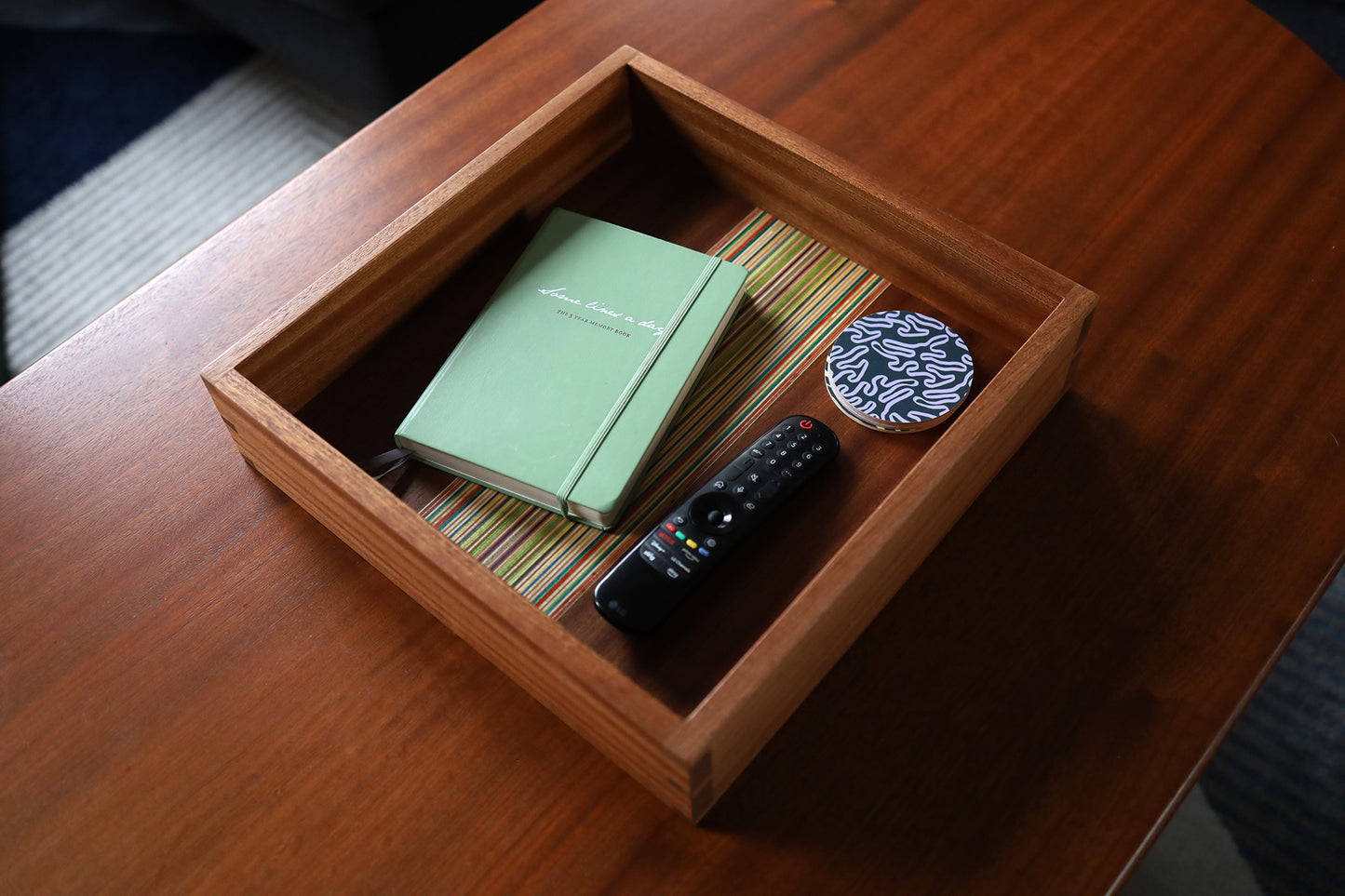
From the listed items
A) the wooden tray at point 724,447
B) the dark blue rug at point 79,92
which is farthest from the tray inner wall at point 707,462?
the dark blue rug at point 79,92

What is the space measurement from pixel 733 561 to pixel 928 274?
0.78ft

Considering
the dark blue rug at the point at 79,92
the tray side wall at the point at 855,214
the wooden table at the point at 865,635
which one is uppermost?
the tray side wall at the point at 855,214

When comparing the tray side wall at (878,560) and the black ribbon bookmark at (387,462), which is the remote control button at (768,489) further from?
the black ribbon bookmark at (387,462)

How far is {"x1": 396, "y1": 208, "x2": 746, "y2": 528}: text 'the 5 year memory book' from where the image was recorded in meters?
0.64

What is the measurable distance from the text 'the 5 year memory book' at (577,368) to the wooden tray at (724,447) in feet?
0.12

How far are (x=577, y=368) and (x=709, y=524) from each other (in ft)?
0.45

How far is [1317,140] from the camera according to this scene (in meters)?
0.84

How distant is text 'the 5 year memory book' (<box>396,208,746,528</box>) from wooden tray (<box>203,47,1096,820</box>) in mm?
37

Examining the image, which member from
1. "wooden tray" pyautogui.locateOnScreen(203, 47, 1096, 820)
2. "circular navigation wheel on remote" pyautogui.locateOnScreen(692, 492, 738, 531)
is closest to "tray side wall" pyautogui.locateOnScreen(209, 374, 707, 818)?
"wooden tray" pyautogui.locateOnScreen(203, 47, 1096, 820)

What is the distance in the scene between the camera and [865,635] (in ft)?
2.06

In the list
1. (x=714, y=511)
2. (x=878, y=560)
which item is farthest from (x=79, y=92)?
(x=878, y=560)

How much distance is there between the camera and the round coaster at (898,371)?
672 mm

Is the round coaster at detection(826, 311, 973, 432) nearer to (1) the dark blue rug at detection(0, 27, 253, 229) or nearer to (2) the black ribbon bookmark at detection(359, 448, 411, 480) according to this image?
(2) the black ribbon bookmark at detection(359, 448, 411, 480)

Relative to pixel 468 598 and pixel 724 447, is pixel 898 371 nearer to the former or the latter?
pixel 724 447
